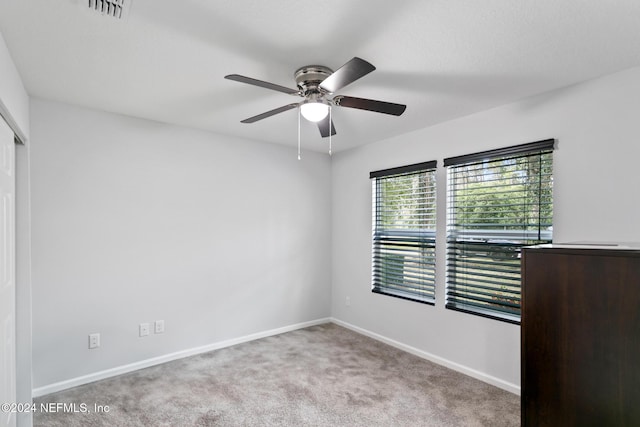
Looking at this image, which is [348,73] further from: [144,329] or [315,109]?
[144,329]

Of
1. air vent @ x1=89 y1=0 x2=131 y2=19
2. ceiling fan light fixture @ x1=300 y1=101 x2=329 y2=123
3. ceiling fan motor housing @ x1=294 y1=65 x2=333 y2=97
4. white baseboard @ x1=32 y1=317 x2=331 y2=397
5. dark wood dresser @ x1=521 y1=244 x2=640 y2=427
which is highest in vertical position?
air vent @ x1=89 y1=0 x2=131 y2=19

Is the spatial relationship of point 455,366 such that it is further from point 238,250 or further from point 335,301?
point 238,250

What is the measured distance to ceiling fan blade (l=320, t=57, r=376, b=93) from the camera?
1.59 m

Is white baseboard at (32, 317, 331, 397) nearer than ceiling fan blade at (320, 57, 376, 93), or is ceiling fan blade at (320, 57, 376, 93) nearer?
ceiling fan blade at (320, 57, 376, 93)

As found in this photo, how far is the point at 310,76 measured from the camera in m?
2.11

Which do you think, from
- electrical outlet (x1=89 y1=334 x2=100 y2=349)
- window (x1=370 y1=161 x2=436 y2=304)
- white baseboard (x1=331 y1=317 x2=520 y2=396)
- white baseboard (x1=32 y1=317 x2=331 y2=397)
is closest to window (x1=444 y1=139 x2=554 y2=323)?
window (x1=370 y1=161 x2=436 y2=304)

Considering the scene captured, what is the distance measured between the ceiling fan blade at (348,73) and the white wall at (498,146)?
1.72 m

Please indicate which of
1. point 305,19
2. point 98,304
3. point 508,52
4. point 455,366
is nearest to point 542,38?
point 508,52

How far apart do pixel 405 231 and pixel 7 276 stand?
10.7ft

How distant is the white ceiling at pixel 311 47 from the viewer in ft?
5.19

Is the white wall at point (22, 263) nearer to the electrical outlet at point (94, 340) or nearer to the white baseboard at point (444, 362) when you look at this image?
the electrical outlet at point (94, 340)

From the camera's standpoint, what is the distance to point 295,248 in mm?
4324

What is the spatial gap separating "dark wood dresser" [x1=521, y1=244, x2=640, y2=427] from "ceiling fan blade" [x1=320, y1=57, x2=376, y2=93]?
3.57 feet

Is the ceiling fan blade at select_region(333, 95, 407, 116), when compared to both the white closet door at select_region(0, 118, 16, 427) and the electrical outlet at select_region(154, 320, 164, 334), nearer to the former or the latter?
the white closet door at select_region(0, 118, 16, 427)
